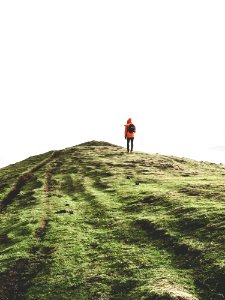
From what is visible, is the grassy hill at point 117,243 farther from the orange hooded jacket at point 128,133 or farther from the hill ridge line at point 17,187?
the orange hooded jacket at point 128,133

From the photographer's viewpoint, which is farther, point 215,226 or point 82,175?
point 82,175

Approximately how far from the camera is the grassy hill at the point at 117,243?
14.3 meters

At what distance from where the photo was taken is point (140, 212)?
2508 centimetres

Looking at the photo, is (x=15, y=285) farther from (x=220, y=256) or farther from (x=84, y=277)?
(x=220, y=256)

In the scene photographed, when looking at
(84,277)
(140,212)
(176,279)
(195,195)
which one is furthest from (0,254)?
(195,195)

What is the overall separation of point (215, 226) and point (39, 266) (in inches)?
341

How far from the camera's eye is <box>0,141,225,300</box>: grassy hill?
14340mm

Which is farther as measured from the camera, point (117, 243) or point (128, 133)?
point (128, 133)

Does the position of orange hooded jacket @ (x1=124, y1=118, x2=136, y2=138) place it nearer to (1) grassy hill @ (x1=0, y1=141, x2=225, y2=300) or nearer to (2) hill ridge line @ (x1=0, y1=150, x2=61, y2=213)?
(2) hill ridge line @ (x1=0, y1=150, x2=61, y2=213)

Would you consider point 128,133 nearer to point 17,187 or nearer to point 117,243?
point 17,187

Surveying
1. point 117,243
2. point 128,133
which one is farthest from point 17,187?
point 117,243

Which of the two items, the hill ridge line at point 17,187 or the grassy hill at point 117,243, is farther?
the hill ridge line at point 17,187

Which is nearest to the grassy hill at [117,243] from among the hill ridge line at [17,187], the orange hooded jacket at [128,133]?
the hill ridge line at [17,187]

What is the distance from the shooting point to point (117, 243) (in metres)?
19.4
